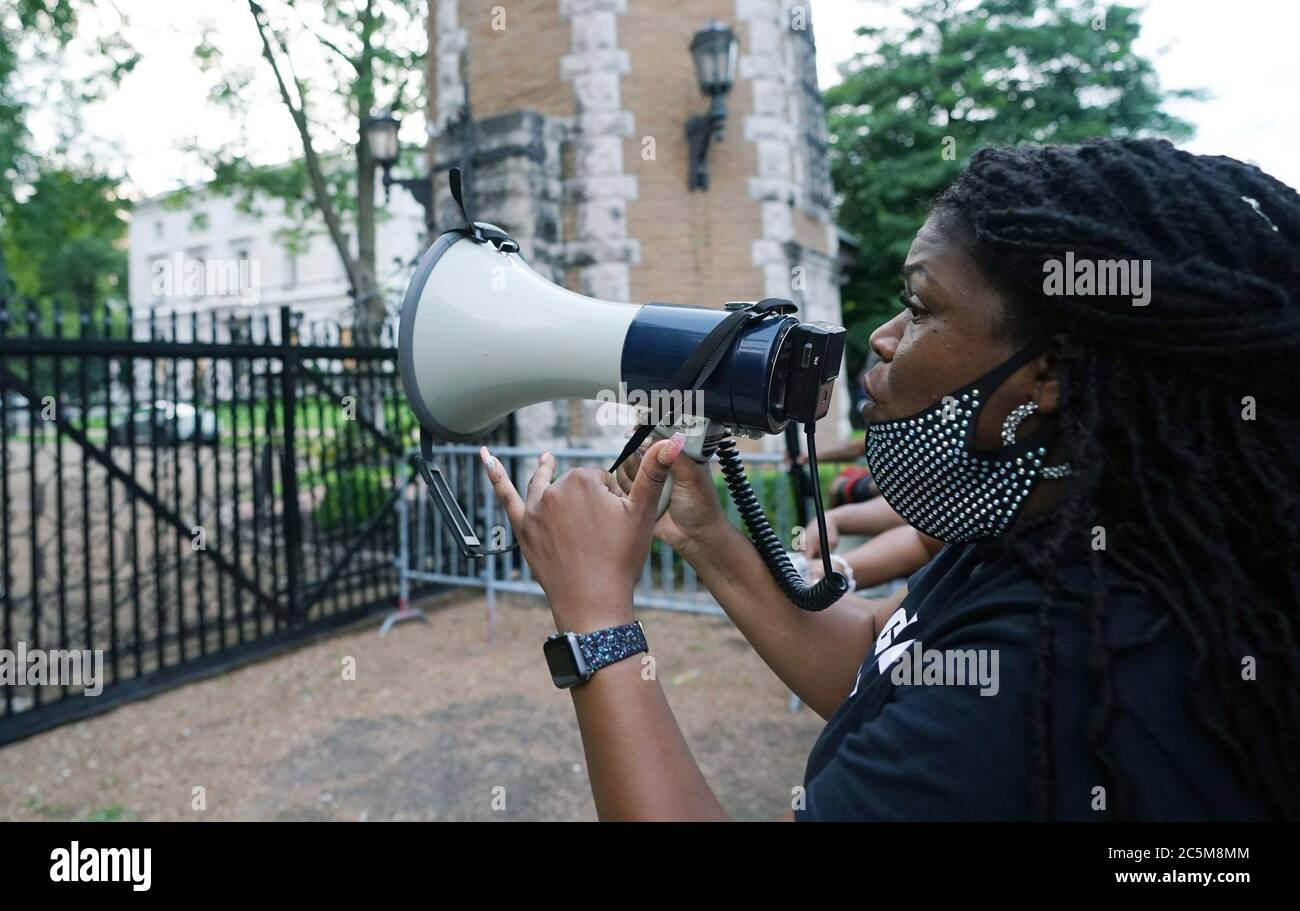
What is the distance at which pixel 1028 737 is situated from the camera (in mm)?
822

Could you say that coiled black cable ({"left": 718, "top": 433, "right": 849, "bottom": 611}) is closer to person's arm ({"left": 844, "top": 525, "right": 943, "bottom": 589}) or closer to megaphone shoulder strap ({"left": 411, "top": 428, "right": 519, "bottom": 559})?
megaphone shoulder strap ({"left": 411, "top": 428, "right": 519, "bottom": 559})

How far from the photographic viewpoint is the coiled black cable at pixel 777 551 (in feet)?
4.44

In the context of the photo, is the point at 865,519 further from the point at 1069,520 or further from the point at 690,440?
the point at 1069,520

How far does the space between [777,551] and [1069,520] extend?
0.65 metres

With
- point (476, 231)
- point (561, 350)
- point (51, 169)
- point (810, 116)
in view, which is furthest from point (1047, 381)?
point (51, 169)

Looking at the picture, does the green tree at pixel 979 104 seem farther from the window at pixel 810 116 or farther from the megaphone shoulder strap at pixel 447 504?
the megaphone shoulder strap at pixel 447 504

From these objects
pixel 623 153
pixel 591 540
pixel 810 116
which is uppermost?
pixel 810 116

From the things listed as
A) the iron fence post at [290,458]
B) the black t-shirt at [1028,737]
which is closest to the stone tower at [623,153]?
the iron fence post at [290,458]

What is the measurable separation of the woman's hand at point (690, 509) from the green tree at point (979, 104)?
49.4 feet

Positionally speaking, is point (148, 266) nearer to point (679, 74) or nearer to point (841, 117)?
point (841, 117)

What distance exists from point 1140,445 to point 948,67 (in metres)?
19.4
